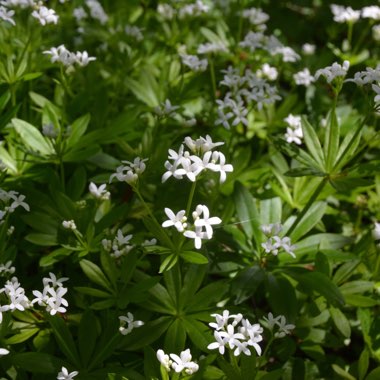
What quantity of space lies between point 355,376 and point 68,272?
172 cm

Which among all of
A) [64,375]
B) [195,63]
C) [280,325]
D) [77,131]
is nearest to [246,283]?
[280,325]

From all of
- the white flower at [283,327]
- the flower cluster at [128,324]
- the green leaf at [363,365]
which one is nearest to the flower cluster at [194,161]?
the flower cluster at [128,324]

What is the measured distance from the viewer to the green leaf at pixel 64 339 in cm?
275

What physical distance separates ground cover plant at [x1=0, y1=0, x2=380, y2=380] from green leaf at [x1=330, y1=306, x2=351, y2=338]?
0.06ft

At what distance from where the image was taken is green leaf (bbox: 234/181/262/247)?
347cm

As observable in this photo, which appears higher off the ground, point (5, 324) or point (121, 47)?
point (121, 47)

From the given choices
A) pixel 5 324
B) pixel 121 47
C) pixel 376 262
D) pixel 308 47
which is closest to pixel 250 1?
pixel 308 47

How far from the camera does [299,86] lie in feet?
17.5

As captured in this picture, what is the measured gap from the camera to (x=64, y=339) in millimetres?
2814

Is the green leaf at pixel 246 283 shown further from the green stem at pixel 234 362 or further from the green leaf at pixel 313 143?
the green leaf at pixel 313 143

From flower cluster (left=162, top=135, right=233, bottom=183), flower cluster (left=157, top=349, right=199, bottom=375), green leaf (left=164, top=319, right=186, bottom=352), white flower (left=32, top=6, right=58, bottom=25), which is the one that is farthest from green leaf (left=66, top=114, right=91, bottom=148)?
flower cluster (left=157, top=349, right=199, bottom=375)

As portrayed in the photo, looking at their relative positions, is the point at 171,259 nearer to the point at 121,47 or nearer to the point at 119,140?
the point at 119,140

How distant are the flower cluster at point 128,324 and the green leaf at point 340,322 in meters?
1.08

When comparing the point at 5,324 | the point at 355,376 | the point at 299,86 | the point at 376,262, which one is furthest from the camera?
the point at 299,86
